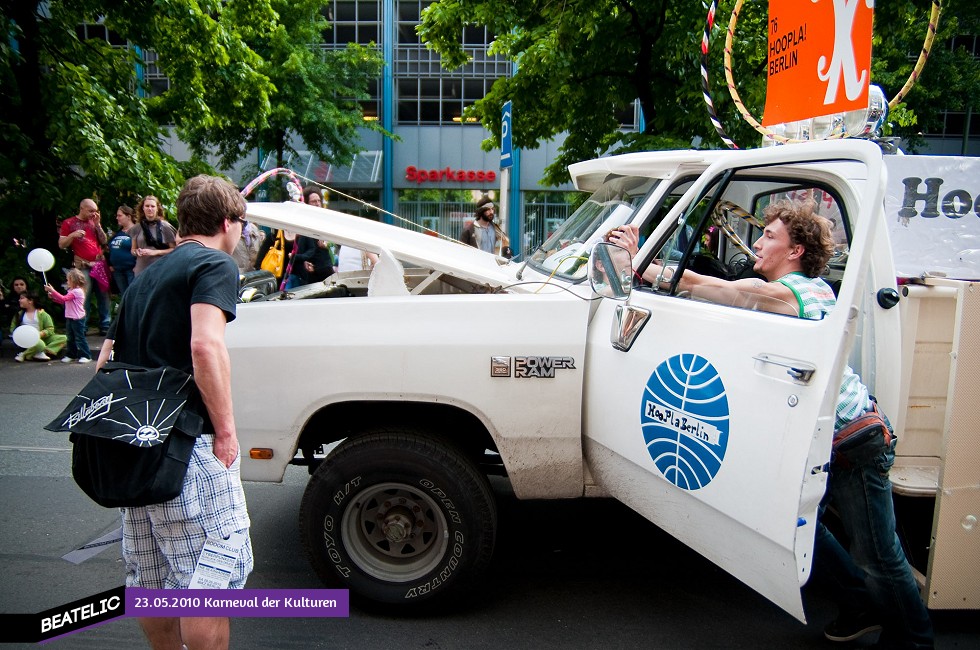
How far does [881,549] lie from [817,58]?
2068 mm

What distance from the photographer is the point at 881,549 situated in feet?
9.01

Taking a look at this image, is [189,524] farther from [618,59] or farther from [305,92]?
[305,92]

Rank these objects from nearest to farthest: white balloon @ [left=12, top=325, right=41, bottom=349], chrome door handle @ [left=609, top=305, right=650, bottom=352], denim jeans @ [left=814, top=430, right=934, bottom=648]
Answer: denim jeans @ [left=814, top=430, right=934, bottom=648], chrome door handle @ [left=609, top=305, right=650, bottom=352], white balloon @ [left=12, top=325, right=41, bottom=349]

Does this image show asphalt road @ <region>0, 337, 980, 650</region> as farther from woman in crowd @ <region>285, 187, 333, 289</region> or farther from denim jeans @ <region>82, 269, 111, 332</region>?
denim jeans @ <region>82, 269, 111, 332</region>

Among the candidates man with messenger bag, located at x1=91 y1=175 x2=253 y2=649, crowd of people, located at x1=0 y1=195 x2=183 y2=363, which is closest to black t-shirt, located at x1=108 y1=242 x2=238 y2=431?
man with messenger bag, located at x1=91 y1=175 x2=253 y2=649

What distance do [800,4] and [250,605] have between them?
3.45 m

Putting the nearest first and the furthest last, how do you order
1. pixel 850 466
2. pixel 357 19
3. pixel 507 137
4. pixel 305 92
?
pixel 850 466
pixel 507 137
pixel 305 92
pixel 357 19

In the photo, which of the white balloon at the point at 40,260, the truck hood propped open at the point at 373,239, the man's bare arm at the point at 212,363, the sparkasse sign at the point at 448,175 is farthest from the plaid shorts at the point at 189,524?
the sparkasse sign at the point at 448,175

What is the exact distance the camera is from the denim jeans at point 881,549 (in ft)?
8.89

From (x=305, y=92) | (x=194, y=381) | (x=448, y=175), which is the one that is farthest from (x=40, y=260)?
(x=448, y=175)

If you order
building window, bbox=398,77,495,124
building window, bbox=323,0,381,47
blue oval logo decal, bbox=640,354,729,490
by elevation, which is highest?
building window, bbox=323,0,381,47

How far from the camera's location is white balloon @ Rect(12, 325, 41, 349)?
9.23m

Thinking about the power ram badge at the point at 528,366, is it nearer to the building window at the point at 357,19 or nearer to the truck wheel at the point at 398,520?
the truck wheel at the point at 398,520

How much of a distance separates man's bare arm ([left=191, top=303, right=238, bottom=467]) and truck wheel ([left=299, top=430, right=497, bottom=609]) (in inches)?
35.0
